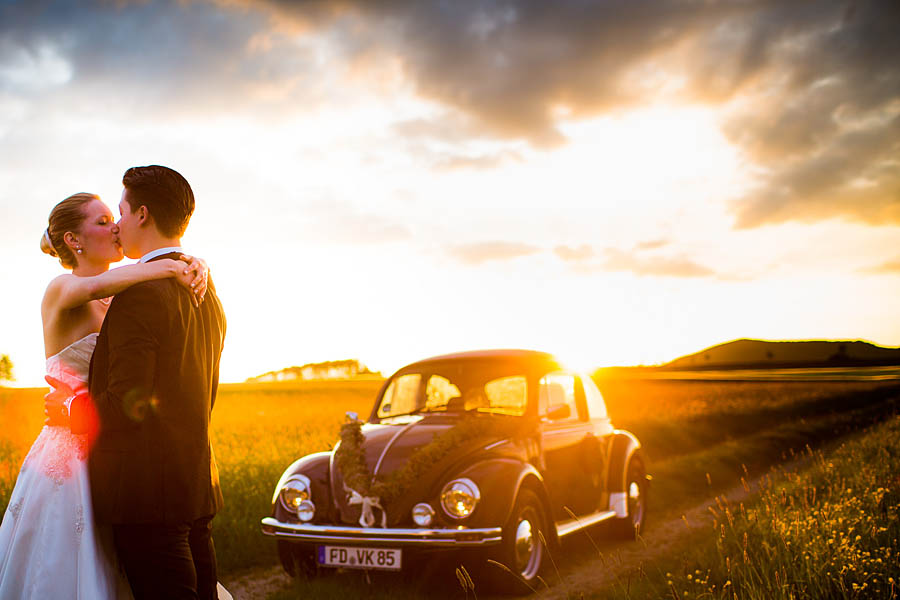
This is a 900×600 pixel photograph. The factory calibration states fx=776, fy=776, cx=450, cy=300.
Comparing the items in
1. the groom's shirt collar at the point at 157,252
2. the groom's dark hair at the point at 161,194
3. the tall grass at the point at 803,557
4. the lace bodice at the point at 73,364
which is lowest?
the tall grass at the point at 803,557

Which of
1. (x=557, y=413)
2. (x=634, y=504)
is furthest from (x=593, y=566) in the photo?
(x=634, y=504)

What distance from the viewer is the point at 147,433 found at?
287cm

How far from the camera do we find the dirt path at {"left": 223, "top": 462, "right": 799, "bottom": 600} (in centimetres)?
634

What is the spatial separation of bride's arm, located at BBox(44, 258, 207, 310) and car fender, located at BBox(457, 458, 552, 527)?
142 inches

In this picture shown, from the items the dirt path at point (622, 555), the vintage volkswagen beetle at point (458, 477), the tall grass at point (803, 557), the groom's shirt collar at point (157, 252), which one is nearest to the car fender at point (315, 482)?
the vintage volkswagen beetle at point (458, 477)

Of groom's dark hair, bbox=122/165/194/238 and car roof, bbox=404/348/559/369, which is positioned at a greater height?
groom's dark hair, bbox=122/165/194/238

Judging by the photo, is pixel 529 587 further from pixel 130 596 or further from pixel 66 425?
pixel 66 425

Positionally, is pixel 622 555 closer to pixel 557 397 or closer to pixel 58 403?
pixel 557 397

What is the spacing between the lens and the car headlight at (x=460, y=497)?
610 cm

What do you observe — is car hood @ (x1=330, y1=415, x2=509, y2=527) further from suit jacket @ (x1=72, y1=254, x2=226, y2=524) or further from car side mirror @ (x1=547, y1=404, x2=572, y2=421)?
suit jacket @ (x1=72, y1=254, x2=226, y2=524)

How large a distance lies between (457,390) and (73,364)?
4949mm

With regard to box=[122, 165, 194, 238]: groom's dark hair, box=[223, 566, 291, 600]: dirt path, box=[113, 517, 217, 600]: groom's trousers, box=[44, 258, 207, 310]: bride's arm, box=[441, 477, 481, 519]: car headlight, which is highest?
box=[122, 165, 194, 238]: groom's dark hair

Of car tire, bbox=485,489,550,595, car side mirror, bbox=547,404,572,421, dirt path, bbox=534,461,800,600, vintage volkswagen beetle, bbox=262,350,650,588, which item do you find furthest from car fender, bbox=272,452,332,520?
car side mirror, bbox=547,404,572,421

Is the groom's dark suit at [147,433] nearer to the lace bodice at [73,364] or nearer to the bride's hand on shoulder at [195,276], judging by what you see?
the bride's hand on shoulder at [195,276]
